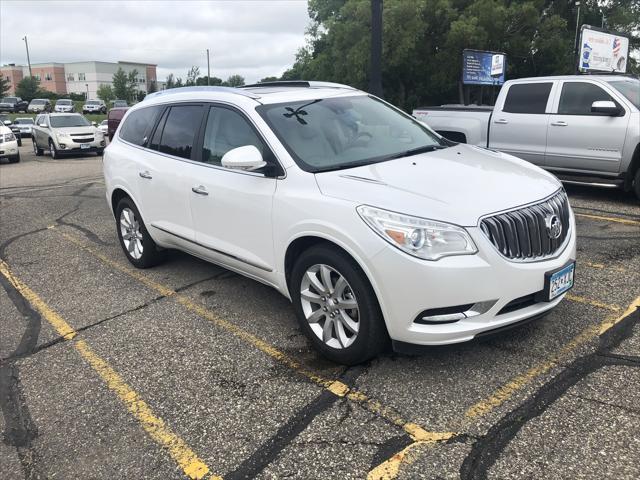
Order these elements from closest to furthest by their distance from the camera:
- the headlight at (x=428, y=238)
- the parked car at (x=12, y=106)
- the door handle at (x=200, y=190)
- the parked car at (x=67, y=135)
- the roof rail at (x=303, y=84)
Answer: the headlight at (x=428, y=238) < the door handle at (x=200, y=190) < the roof rail at (x=303, y=84) < the parked car at (x=67, y=135) < the parked car at (x=12, y=106)

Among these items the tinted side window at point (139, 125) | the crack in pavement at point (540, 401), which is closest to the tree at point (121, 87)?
the tinted side window at point (139, 125)

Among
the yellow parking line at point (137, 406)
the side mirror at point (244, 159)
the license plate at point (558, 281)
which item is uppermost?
the side mirror at point (244, 159)

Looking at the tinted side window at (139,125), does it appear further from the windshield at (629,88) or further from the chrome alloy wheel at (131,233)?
the windshield at (629,88)

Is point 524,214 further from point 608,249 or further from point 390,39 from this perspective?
point 390,39

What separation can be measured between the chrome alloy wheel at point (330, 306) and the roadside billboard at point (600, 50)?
22.5 m

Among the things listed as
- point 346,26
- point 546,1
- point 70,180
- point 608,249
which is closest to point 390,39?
point 346,26

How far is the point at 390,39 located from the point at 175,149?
28737 mm

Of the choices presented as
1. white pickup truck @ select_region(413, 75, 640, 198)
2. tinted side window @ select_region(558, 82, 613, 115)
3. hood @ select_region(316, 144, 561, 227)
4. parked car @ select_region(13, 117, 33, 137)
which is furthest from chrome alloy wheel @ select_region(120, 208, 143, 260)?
parked car @ select_region(13, 117, 33, 137)

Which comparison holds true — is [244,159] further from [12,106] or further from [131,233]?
[12,106]

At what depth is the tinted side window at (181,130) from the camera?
475 cm

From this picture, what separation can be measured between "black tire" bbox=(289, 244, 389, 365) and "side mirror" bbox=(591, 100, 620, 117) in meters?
6.18

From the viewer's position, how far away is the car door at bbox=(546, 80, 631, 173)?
786 cm

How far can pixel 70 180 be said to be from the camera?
13.2 metres

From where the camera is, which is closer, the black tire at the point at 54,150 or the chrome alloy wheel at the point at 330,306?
the chrome alloy wheel at the point at 330,306
